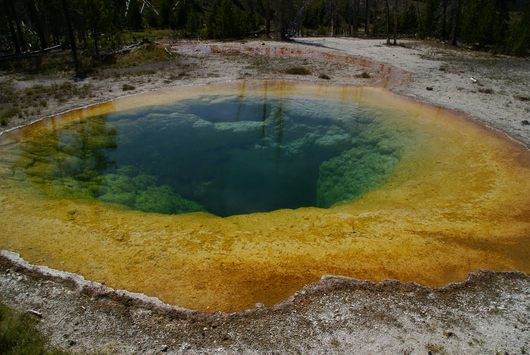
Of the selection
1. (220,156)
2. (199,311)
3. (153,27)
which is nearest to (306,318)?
(199,311)

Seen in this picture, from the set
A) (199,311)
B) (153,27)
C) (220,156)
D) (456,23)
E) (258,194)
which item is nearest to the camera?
(199,311)

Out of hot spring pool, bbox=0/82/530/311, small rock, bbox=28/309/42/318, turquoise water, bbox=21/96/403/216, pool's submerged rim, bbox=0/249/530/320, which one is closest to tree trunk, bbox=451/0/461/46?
hot spring pool, bbox=0/82/530/311

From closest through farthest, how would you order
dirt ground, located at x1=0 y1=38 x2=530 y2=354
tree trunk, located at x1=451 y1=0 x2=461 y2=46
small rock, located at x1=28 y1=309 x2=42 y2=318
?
dirt ground, located at x1=0 y1=38 x2=530 y2=354 → small rock, located at x1=28 y1=309 x2=42 y2=318 → tree trunk, located at x1=451 y1=0 x2=461 y2=46

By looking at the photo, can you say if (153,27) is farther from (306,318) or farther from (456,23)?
(306,318)

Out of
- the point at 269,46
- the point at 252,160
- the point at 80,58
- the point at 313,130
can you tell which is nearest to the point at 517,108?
the point at 313,130

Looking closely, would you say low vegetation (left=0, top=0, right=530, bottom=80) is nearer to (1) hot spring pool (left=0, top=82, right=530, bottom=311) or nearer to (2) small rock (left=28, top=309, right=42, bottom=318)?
(1) hot spring pool (left=0, top=82, right=530, bottom=311)

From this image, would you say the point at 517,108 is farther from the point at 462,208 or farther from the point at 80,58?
the point at 80,58
